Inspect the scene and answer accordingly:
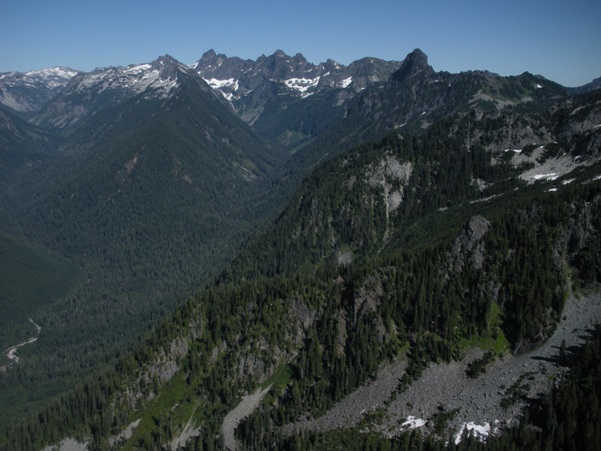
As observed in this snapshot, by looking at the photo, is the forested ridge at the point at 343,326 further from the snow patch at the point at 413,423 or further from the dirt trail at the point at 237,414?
the snow patch at the point at 413,423

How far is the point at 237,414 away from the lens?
137125 millimetres

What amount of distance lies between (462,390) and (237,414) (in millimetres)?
55450

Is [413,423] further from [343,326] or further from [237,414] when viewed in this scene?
[237,414]

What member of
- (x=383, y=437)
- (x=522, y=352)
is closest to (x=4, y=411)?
(x=383, y=437)

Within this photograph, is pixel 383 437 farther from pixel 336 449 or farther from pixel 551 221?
pixel 551 221

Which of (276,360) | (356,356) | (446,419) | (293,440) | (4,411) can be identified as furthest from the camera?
(4,411)

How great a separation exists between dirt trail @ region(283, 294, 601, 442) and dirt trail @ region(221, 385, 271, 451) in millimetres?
13435

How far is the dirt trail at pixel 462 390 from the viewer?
111562mm

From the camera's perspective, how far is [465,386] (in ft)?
391

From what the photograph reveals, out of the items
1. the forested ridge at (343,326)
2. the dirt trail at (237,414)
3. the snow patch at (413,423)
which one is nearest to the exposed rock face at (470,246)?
the forested ridge at (343,326)

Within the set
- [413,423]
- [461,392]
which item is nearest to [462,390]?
[461,392]

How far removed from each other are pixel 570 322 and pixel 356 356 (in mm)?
49600

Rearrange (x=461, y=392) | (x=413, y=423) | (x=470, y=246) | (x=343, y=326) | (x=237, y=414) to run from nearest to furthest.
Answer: (x=413, y=423) < (x=461, y=392) < (x=237, y=414) < (x=470, y=246) < (x=343, y=326)

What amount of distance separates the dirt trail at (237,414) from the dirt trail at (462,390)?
13.4 m
